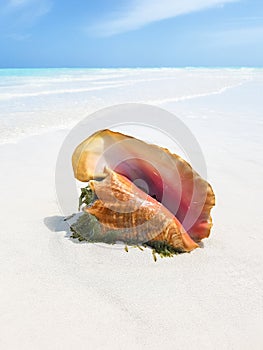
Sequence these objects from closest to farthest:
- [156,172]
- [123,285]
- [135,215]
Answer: [123,285]
[135,215]
[156,172]

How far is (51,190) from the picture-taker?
2.96 m

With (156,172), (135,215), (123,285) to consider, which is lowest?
(123,285)

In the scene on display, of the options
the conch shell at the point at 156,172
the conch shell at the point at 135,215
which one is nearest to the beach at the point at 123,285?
the conch shell at the point at 135,215

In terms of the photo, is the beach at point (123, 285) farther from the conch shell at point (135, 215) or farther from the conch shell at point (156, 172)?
the conch shell at point (156, 172)

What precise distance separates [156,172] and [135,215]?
11.3 inches

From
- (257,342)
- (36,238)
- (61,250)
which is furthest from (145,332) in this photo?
(36,238)

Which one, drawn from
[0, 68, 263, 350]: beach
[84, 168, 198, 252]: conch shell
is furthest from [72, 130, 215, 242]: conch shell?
[0, 68, 263, 350]: beach

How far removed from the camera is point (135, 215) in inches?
75.7

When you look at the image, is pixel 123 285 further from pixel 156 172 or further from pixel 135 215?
pixel 156 172

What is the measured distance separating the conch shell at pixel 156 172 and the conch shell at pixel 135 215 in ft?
0.33

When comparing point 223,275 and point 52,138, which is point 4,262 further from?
point 52,138

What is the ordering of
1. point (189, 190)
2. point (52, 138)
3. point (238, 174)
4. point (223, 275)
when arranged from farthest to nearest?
point (52, 138) → point (238, 174) → point (189, 190) → point (223, 275)

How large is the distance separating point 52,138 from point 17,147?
749 mm

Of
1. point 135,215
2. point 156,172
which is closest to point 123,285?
point 135,215
